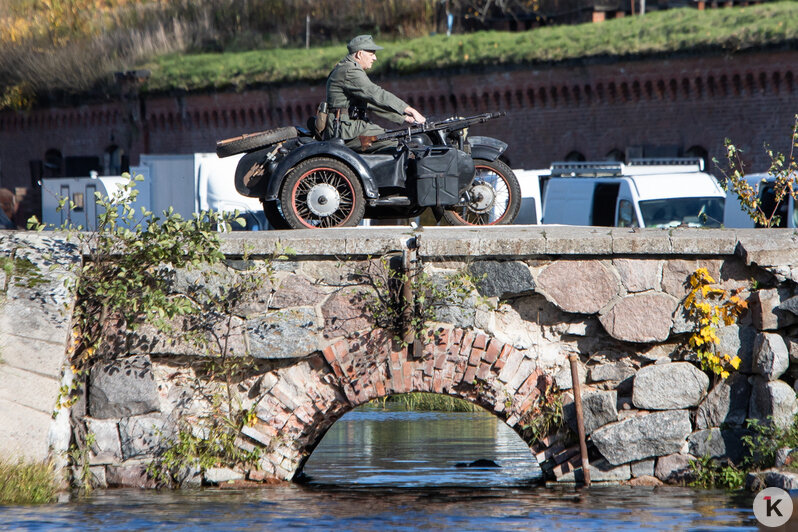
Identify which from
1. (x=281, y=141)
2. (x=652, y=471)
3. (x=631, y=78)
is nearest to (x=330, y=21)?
(x=631, y=78)

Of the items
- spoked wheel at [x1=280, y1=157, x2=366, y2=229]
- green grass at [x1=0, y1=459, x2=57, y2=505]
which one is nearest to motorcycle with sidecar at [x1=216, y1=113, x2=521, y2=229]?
spoked wheel at [x1=280, y1=157, x2=366, y2=229]

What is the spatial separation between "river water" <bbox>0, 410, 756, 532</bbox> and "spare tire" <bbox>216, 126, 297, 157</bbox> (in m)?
2.69

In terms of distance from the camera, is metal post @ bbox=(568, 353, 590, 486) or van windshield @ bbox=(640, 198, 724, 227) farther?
van windshield @ bbox=(640, 198, 724, 227)

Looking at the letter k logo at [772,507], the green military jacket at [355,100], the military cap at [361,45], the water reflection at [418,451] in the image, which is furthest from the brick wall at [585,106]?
the letter k logo at [772,507]

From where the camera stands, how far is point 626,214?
18938 millimetres

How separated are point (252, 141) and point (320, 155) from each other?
70cm

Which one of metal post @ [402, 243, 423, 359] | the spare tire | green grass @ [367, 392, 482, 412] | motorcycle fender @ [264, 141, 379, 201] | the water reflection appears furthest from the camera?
green grass @ [367, 392, 482, 412]

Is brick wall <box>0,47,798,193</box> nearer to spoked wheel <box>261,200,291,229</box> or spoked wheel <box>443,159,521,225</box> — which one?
spoked wheel <box>443,159,521,225</box>

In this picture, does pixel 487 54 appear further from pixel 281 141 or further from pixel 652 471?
pixel 652 471

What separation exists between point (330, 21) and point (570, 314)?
3420cm

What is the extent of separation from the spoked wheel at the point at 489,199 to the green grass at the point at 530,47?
18155 millimetres

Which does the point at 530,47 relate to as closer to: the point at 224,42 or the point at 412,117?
the point at 224,42

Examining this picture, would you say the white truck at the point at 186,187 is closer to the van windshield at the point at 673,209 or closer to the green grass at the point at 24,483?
the van windshield at the point at 673,209

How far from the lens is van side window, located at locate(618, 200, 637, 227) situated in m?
18.7
